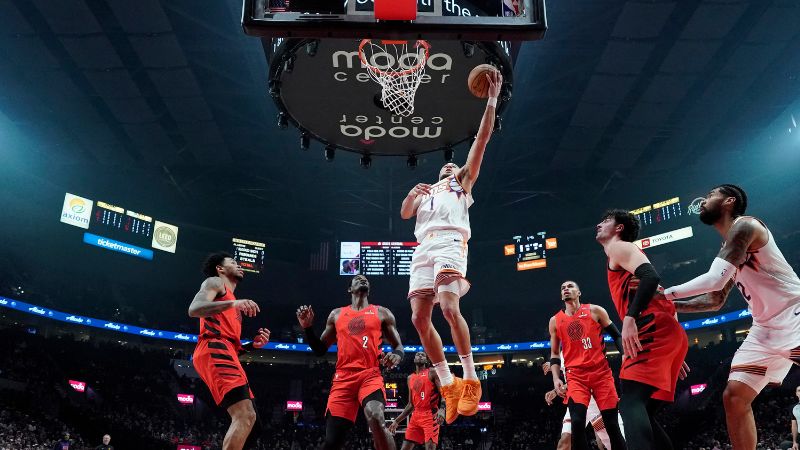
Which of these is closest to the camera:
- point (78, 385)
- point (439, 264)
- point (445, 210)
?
Answer: point (439, 264)

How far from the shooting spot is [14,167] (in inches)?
830

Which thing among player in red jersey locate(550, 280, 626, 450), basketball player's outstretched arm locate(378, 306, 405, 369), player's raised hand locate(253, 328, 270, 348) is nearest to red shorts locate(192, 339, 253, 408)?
player's raised hand locate(253, 328, 270, 348)

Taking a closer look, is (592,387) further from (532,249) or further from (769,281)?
(532,249)

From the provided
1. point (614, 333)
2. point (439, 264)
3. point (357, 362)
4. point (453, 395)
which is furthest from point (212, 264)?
point (614, 333)

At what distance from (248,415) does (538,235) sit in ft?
65.2

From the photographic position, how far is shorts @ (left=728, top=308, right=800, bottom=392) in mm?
4094

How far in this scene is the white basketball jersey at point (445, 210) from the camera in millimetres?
5672

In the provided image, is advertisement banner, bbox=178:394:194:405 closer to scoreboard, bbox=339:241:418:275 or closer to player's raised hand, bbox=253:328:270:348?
scoreboard, bbox=339:241:418:275

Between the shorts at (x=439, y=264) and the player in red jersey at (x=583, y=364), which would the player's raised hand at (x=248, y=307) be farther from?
the player in red jersey at (x=583, y=364)

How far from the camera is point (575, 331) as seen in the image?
6.86 metres

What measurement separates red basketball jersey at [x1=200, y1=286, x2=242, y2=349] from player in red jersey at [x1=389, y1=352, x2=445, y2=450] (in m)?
3.27

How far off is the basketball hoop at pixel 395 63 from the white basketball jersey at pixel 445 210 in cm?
221

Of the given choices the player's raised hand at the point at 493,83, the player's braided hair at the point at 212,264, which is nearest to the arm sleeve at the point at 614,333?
the player's raised hand at the point at 493,83

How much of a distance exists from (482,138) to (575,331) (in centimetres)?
266
